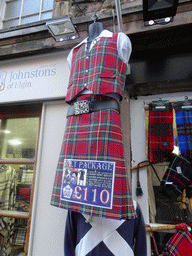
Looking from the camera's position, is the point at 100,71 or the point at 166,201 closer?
the point at 100,71

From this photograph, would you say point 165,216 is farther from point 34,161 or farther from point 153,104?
point 34,161

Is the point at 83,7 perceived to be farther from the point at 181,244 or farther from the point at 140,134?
the point at 181,244

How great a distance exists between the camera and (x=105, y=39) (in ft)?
3.69

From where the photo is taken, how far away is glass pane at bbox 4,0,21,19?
2844mm

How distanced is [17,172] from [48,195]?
507 mm

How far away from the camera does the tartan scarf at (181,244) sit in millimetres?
1194

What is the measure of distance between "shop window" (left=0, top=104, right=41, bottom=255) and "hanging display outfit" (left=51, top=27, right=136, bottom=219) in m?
0.87

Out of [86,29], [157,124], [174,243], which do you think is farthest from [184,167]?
[86,29]

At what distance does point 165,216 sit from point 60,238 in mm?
905

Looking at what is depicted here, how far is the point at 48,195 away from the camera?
159 cm

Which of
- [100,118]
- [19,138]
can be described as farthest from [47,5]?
[100,118]

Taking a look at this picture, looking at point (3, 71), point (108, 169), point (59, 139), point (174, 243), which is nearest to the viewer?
point (108, 169)

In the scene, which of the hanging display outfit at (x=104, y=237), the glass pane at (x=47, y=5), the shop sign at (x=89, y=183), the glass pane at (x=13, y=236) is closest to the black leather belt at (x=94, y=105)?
the shop sign at (x=89, y=183)

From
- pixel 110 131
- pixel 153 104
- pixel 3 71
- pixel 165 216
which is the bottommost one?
pixel 165 216
